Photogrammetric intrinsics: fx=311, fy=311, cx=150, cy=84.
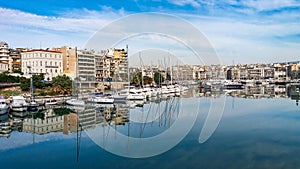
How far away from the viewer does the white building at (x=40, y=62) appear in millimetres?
20016

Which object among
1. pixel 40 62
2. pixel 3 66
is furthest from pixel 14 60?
pixel 40 62

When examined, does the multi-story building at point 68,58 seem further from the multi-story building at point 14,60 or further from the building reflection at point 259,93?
the building reflection at point 259,93

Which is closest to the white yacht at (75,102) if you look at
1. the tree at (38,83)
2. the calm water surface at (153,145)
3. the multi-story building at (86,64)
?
the tree at (38,83)

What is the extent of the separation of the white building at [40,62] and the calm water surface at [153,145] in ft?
37.1

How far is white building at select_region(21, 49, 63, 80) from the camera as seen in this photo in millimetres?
20016

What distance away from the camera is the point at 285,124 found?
324 inches

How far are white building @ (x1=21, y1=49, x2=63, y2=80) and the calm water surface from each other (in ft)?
37.1

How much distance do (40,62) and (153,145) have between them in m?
16.2

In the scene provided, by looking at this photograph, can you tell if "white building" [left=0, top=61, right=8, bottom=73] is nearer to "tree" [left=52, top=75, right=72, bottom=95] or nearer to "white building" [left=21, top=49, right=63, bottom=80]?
"white building" [left=21, top=49, right=63, bottom=80]

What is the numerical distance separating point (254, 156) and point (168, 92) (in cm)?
1516

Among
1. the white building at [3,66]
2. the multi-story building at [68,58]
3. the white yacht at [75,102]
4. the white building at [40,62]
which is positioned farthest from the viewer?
the multi-story building at [68,58]

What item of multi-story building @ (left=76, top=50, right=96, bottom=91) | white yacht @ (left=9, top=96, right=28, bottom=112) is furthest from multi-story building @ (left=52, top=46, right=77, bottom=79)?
white yacht @ (left=9, top=96, right=28, bottom=112)

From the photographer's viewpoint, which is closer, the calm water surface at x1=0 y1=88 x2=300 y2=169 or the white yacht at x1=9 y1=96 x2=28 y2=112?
the calm water surface at x1=0 y1=88 x2=300 y2=169

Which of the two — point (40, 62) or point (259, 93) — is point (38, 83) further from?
point (259, 93)
